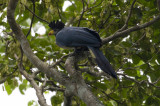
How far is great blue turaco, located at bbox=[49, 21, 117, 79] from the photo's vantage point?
10.9 feet

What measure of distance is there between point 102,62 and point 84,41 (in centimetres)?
65

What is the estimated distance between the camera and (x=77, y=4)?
14.0 ft

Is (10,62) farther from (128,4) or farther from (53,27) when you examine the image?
(128,4)

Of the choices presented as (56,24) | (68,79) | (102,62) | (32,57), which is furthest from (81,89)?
(56,24)

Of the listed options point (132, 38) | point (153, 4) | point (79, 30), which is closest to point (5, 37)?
point (79, 30)

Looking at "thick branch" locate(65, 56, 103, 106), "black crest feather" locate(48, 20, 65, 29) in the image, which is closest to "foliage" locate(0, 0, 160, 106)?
"black crest feather" locate(48, 20, 65, 29)

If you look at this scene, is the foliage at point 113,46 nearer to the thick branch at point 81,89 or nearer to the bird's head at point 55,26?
the bird's head at point 55,26

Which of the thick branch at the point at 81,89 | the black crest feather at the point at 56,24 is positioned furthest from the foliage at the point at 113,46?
the thick branch at the point at 81,89

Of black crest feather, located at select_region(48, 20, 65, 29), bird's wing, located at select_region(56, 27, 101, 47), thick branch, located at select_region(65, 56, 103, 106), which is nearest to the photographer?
thick branch, located at select_region(65, 56, 103, 106)

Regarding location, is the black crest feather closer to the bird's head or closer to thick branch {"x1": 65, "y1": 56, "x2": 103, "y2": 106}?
the bird's head

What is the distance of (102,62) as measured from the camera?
3277 millimetres

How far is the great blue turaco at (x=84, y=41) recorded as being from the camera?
3309mm

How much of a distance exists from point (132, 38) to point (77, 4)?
3.54 feet

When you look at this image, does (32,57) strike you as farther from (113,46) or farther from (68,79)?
(113,46)
